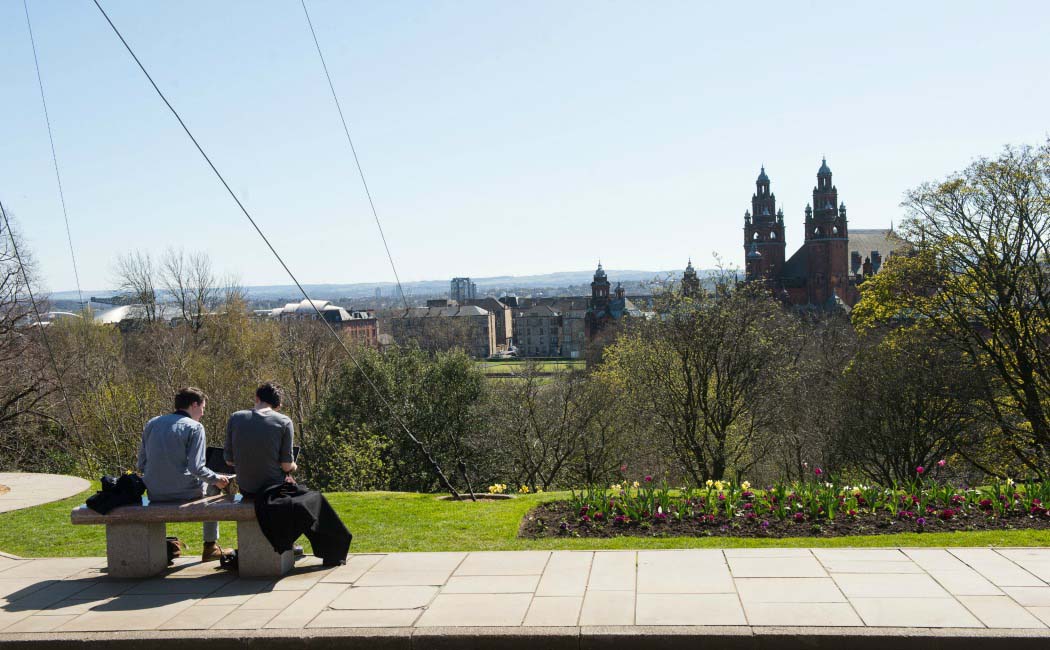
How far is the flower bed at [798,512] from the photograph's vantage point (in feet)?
32.1

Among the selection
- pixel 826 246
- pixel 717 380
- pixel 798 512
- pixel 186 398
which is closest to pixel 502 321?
pixel 826 246

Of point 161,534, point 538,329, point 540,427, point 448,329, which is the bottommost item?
point 538,329

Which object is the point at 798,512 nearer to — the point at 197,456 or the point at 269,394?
the point at 269,394

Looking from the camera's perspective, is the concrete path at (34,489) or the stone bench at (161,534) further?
the concrete path at (34,489)

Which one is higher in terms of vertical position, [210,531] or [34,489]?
[210,531]

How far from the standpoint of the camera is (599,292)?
98.8 m

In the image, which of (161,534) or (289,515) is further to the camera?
(161,534)

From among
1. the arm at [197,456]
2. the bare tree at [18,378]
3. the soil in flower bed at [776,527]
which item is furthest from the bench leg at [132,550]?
the bare tree at [18,378]

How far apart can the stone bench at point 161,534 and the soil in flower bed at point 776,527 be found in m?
3.05

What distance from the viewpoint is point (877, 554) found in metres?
8.34

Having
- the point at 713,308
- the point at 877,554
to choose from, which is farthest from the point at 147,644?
the point at 713,308

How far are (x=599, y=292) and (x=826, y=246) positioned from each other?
24445 mm

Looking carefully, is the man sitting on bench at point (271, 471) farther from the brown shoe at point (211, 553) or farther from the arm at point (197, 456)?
the brown shoe at point (211, 553)

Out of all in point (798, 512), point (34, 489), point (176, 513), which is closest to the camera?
point (176, 513)
